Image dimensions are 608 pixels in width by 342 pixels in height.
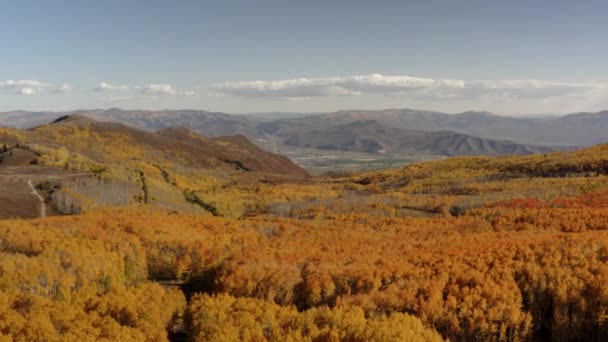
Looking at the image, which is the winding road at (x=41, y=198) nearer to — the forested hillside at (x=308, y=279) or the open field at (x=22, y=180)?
the open field at (x=22, y=180)

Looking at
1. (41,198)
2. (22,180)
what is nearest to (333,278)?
(41,198)

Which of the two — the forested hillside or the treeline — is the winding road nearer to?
the forested hillside

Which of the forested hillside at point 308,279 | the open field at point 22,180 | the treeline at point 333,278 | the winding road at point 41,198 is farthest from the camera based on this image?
the winding road at point 41,198

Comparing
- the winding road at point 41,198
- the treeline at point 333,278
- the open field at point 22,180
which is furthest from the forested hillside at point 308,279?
the open field at point 22,180

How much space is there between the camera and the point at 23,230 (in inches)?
2114

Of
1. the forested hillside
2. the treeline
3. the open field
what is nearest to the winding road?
the open field

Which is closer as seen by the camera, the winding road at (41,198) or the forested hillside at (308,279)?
the forested hillside at (308,279)

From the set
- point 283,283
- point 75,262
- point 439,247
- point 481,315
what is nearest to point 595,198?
point 439,247

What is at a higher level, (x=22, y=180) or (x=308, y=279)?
(x=22, y=180)

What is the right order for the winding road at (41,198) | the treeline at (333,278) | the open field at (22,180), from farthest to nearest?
the winding road at (41,198)
the open field at (22,180)
the treeline at (333,278)

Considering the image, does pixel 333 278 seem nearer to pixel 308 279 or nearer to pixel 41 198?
pixel 308 279

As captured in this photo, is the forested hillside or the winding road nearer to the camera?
the forested hillside

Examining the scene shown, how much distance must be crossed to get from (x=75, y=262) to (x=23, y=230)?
14.5 metres

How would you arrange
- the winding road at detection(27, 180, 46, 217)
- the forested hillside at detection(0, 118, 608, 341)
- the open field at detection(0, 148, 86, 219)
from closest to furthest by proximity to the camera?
the forested hillside at detection(0, 118, 608, 341), the open field at detection(0, 148, 86, 219), the winding road at detection(27, 180, 46, 217)
